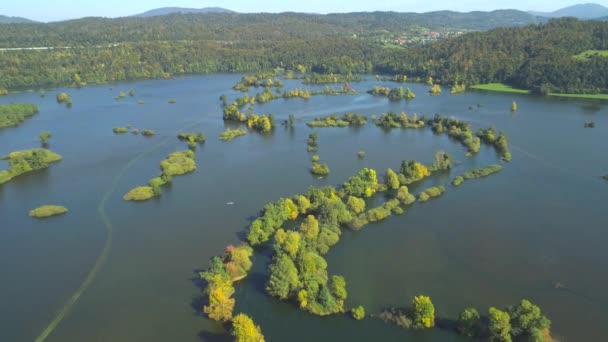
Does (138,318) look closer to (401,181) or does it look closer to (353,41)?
(401,181)

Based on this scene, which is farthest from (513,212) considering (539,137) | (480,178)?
(539,137)

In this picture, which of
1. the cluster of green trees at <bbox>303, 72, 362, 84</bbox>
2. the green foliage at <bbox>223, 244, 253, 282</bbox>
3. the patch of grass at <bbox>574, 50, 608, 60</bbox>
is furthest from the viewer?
the cluster of green trees at <bbox>303, 72, 362, 84</bbox>

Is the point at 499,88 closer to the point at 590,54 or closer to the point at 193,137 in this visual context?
the point at 590,54

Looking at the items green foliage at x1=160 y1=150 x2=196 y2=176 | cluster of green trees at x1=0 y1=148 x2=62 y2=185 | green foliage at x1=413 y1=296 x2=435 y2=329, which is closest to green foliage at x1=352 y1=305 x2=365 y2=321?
green foliage at x1=413 y1=296 x2=435 y2=329

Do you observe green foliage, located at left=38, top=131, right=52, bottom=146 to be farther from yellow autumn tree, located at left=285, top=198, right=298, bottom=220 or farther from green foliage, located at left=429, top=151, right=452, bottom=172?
green foliage, located at left=429, top=151, right=452, bottom=172

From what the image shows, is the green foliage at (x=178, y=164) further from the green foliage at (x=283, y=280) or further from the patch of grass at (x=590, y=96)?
the patch of grass at (x=590, y=96)
